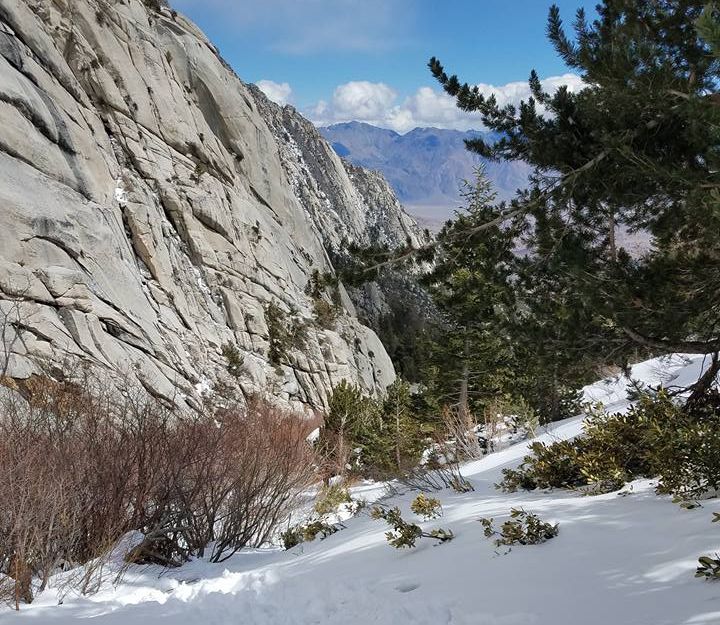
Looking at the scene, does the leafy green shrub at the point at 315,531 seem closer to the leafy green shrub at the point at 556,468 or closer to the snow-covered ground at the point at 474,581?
the snow-covered ground at the point at 474,581

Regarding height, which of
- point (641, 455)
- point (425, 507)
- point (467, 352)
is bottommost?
point (425, 507)

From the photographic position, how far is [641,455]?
5.68 metres

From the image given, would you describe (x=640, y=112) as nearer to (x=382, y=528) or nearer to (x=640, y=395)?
(x=640, y=395)

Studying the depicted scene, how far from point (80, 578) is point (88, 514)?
87 cm

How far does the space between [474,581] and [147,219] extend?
22795 mm

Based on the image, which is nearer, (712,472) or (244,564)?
(712,472)

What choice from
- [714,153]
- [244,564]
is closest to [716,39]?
[714,153]

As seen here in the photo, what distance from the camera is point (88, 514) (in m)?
6.02

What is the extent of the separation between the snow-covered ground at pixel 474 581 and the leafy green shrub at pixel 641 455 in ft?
0.78

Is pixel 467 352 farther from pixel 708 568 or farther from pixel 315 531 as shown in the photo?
pixel 708 568

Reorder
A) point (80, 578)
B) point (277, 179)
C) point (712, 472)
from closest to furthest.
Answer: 1. point (712, 472)
2. point (80, 578)
3. point (277, 179)

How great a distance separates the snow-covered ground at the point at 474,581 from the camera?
3.33 m

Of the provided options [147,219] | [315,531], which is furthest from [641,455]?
[147,219]

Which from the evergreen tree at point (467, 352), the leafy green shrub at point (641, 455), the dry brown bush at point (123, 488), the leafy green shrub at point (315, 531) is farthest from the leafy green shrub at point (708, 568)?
the evergreen tree at point (467, 352)
